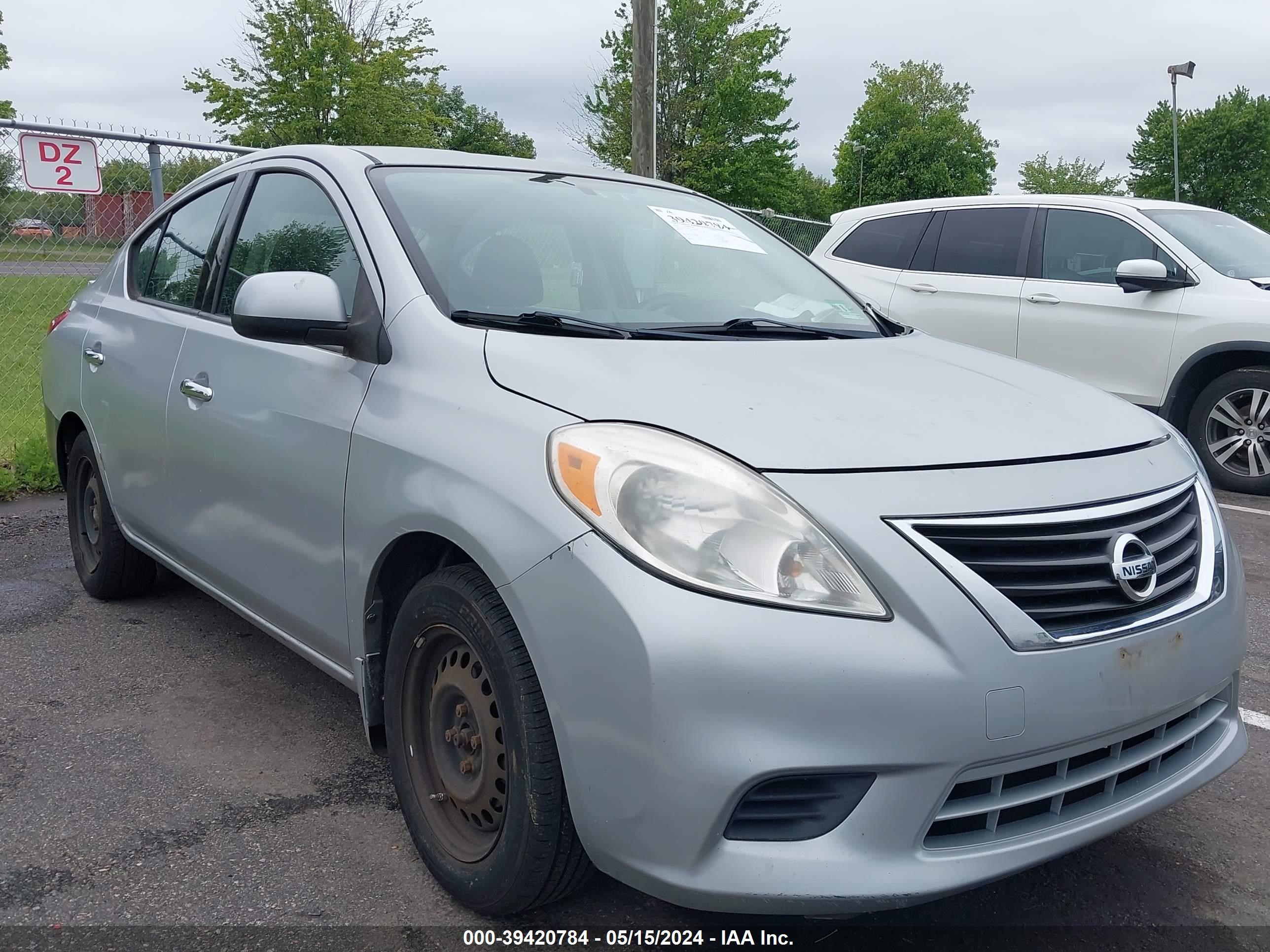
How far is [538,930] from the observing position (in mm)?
2230

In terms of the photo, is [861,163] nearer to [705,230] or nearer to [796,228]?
[796,228]

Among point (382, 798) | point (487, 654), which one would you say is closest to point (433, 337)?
point (487, 654)

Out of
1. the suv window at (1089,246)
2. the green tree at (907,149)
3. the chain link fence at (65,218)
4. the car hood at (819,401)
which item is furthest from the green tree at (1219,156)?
the car hood at (819,401)

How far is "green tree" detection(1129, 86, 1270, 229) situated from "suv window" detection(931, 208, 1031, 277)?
5031cm

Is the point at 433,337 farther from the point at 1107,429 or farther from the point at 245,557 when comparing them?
the point at 1107,429

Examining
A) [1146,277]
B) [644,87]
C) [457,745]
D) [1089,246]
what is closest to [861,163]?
[644,87]

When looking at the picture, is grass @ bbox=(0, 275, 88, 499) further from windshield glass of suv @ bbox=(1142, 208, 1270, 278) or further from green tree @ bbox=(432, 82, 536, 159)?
green tree @ bbox=(432, 82, 536, 159)

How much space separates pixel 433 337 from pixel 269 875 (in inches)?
48.8

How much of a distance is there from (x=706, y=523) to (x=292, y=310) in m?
1.21

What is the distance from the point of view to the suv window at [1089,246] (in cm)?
693

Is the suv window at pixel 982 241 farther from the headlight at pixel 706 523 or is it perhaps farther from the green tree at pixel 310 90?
the green tree at pixel 310 90

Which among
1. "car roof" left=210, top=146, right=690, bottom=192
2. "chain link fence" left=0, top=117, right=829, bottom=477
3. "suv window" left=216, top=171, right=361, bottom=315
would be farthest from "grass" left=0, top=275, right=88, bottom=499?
"suv window" left=216, top=171, right=361, bottom=315

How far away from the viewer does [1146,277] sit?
6547 millimetres

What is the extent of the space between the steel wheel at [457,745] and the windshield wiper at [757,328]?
977 millimetres
